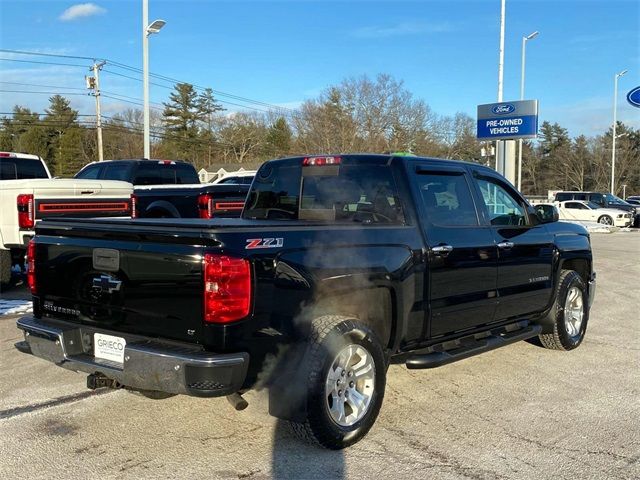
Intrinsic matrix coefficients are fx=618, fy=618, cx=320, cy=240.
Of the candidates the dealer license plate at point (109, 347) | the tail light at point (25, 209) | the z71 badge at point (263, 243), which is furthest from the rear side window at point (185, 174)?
the z71 badge at point (263, 243)

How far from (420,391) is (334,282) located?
5.91 ft

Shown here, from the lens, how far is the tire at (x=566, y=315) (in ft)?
20.8

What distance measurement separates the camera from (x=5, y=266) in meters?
9.58

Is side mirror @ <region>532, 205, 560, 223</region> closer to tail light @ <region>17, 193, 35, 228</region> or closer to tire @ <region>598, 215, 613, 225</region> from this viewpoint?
tail light @ <region>17, 193, 35, 228</region>

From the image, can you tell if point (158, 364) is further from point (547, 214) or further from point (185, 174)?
point (185, 174)

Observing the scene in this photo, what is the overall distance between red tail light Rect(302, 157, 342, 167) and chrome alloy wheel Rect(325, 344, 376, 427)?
1726 mm

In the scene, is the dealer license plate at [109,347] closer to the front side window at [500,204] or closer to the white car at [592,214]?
the front side window at [500,204]

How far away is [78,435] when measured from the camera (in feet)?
13.8

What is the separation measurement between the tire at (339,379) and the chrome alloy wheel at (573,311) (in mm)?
3107

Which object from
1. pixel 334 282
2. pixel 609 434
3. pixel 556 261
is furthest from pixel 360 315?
pixel 556 261

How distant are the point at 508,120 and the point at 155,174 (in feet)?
50.9

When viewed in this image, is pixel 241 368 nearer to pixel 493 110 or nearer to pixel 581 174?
pixel 493 110

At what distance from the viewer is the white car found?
3127 centimetres

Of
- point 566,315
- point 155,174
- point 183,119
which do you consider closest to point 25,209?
point 155,174
